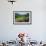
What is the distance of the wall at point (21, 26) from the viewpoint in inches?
215

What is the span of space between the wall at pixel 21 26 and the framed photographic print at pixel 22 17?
0.12 m

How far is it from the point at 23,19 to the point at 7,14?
66cm

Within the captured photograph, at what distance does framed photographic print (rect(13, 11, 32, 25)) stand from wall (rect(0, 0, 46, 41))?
12cm

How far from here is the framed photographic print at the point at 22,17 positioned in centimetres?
547

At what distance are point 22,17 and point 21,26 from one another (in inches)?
14.0

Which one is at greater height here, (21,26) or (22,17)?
(22,17)

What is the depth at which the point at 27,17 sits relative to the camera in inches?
216

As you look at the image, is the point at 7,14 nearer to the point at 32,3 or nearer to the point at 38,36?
the point at 32,3

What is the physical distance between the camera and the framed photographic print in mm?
5469

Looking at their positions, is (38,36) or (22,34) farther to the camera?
(38,36)

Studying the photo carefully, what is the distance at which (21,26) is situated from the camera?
5.50 m

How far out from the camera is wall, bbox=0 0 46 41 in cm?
546

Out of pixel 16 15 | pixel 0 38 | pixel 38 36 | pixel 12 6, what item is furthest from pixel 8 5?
pixel 38 36

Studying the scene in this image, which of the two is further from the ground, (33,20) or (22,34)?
(33,20)
